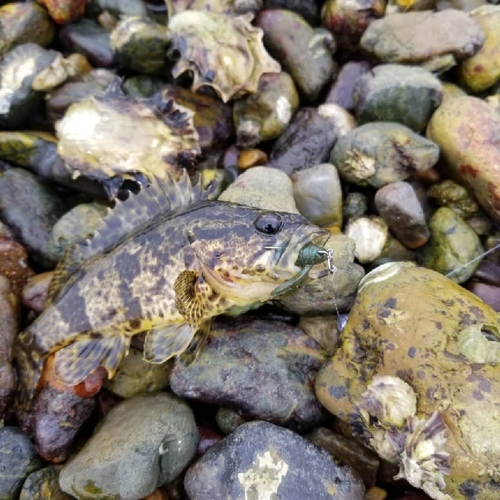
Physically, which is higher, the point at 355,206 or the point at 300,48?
the point at 300,48

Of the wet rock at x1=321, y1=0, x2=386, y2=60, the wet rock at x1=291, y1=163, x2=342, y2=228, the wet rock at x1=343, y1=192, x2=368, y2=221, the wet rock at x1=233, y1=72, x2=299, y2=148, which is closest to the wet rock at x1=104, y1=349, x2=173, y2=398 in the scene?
the wet rock at x1=291, y1=163, x2=342, y2=228

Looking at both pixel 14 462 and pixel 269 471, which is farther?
pixel 14 462

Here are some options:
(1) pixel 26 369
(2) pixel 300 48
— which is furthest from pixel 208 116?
(1) pixel 26 369

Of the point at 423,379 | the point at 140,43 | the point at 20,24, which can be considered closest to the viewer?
the point at 423,379

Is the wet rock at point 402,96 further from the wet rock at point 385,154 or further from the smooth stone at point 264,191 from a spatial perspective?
the smooth stone at point 264,191

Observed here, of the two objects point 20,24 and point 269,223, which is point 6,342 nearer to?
point 269,223

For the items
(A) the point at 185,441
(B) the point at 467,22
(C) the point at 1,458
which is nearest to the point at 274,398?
(A) the point at 185,441
